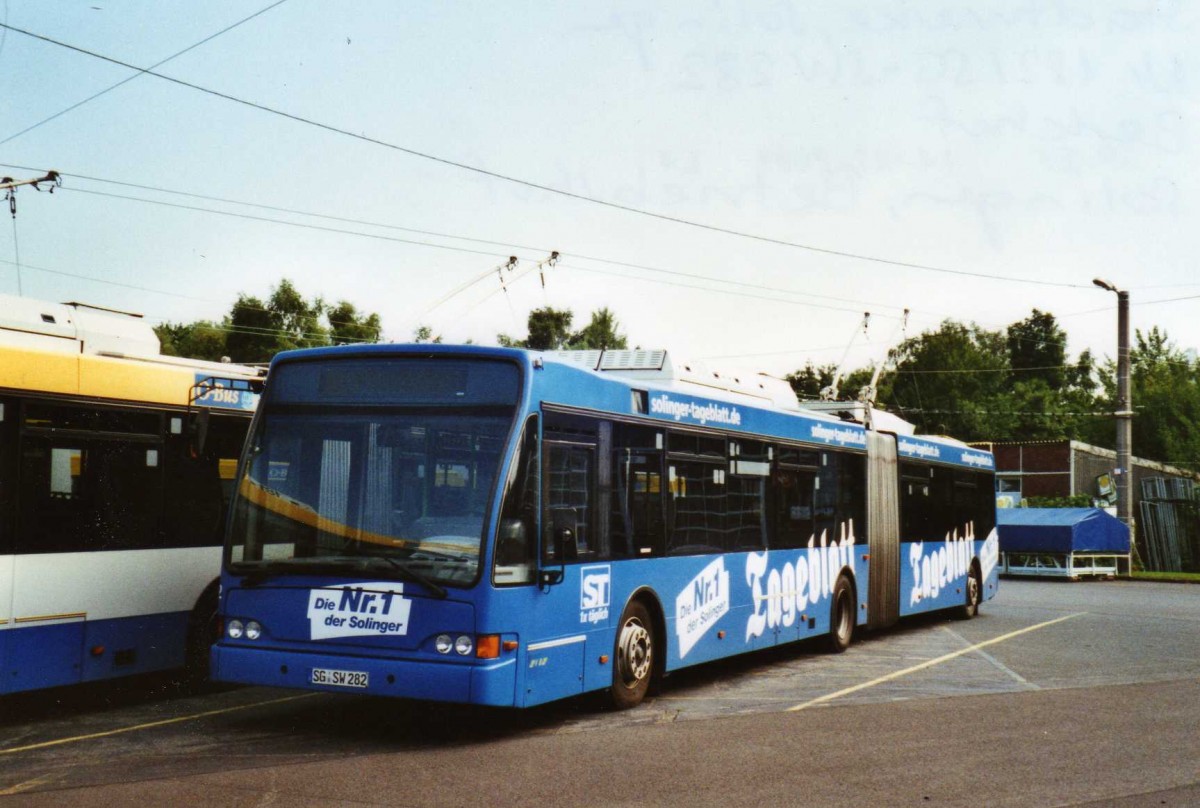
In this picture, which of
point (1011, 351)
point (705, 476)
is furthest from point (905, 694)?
point (1011, 351)

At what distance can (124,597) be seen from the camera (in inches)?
400

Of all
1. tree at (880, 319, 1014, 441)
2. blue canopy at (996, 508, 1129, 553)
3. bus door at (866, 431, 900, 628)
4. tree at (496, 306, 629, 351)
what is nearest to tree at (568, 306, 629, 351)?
tree at (496, 306, 629, 351)

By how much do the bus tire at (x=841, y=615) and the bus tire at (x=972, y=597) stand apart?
18.4 ft

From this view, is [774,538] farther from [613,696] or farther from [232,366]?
[232,366]

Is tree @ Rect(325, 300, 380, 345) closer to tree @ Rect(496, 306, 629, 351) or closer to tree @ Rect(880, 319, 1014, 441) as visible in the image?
tree @ Rect(496, 306, 629, 351)

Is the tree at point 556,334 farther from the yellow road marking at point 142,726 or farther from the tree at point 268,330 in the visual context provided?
the yellow road marking at point 142,726

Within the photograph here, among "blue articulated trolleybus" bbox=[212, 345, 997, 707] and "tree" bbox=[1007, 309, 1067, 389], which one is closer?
"blue articulated trolleybus" bbox=[212, 345, 997, 707]

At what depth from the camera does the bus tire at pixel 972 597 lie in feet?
69.1

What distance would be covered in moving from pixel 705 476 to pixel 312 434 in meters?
4.22

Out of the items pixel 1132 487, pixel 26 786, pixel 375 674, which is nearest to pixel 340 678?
pixel 375 674

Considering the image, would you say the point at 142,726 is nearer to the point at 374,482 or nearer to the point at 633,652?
the point at 374,482

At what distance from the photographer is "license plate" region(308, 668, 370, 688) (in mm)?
8664

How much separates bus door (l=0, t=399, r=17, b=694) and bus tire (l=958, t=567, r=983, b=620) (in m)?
15.6

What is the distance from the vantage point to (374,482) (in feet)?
28.9
